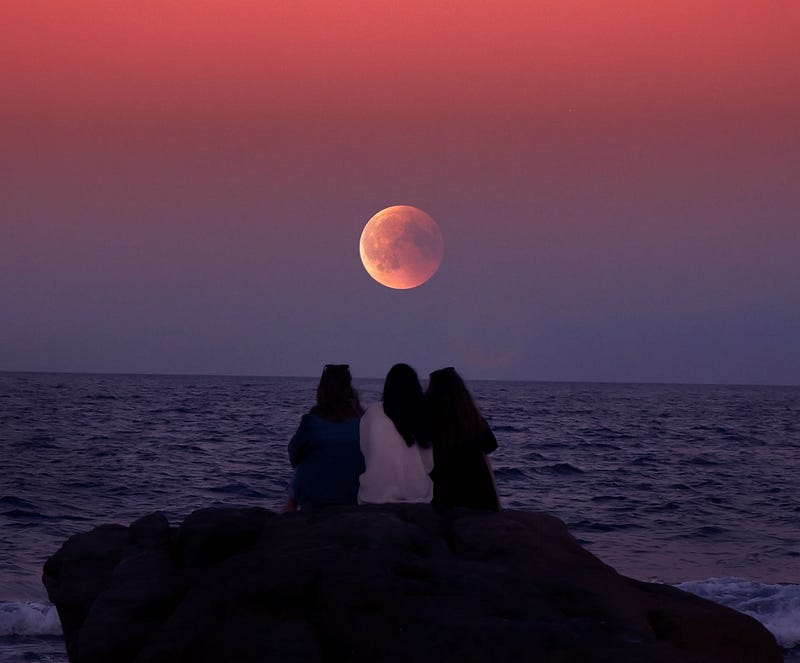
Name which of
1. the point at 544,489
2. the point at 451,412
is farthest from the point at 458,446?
the point at 544,489

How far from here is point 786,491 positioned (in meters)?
28.7

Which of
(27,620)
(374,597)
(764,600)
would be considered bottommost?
(27,620)

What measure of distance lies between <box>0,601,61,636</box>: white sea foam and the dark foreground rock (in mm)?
6550

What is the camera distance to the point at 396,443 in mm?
6797

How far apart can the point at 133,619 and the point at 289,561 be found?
3.31 ft

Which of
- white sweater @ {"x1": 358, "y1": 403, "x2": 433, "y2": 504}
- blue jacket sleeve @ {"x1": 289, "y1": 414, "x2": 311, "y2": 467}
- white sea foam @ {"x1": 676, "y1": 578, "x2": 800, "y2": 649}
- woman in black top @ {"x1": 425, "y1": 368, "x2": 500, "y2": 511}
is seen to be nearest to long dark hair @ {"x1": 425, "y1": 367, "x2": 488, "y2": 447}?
woman in black top @ {"x1": 425, "y1": 368, "x2": 500, "y2": 511}

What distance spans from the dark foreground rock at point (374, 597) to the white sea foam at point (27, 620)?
655cm

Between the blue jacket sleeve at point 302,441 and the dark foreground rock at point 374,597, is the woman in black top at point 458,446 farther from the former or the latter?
the blue jacket sleeve at point 302,441

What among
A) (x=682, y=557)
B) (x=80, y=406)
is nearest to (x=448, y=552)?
(x=682, y=557)

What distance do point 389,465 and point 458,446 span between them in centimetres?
52

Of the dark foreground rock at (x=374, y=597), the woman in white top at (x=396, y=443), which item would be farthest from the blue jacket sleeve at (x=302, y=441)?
the dark foreground rock at (x=374, y=597)

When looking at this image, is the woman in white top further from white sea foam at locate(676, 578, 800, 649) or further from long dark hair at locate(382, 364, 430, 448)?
white sea foam at locate(676, 578, 800, 649)

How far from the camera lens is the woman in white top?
679cm

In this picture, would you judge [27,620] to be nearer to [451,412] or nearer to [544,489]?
[451,412]
